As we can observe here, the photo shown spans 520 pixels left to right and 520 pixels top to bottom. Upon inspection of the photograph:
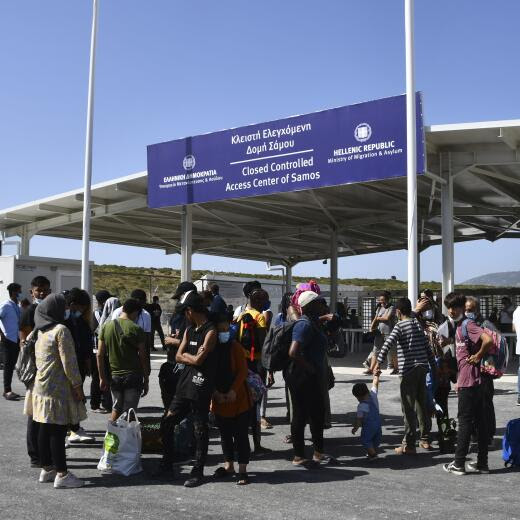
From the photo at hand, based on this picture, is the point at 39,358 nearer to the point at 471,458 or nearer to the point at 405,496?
the point at 405,496

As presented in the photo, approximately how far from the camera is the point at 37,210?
23297mm

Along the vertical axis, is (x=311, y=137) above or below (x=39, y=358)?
above

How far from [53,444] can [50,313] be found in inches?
43.9

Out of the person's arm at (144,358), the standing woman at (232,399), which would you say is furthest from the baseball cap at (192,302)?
the person's arm at (144,358)

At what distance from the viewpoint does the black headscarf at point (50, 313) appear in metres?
5.76

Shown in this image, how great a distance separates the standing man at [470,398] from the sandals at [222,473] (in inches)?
80.8

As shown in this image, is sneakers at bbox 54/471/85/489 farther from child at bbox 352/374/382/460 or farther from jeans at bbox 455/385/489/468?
jeans at bbox 455/385/489/468

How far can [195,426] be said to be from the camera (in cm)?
583

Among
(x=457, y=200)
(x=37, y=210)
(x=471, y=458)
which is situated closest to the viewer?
(x=471, y=458)

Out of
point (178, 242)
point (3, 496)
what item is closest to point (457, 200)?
point (178, 242)

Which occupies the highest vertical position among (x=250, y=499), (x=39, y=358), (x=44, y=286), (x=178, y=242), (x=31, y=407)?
(x=178, y=242)

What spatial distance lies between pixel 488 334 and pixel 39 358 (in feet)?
13.3

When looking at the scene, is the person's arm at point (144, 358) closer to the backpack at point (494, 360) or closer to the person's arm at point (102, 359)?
the person's arm at point (102, 359)

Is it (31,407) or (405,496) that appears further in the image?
(31,407)
